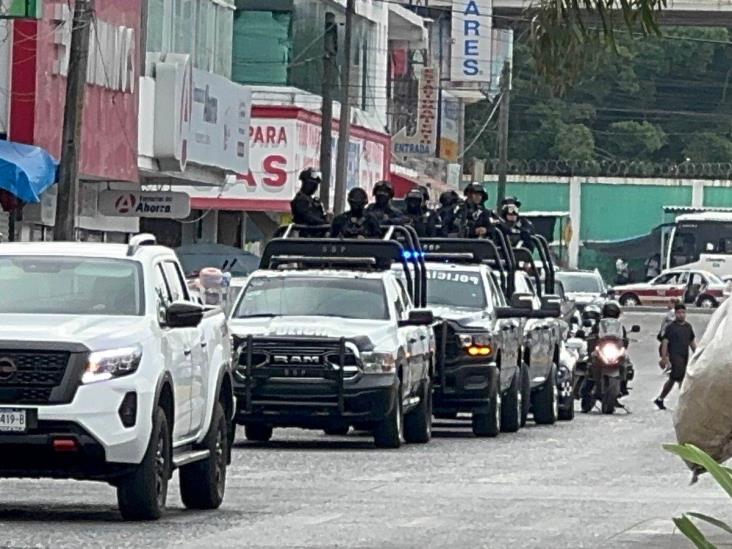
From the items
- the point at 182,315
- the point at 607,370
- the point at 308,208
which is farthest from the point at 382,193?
the point at 182,315

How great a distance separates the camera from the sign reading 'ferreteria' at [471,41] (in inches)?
3014

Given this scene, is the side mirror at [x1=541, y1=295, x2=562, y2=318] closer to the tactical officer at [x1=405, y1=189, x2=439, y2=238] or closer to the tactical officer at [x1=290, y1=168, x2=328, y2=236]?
the tactical officer at [x1=405, y1=189, x2=439, y2=238]

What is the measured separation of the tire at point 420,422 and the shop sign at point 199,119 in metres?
16.8

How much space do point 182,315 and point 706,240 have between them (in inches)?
2899

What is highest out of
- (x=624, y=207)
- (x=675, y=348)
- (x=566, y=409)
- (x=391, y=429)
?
(x=624, y=207)

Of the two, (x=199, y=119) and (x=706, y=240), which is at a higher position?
(x=199, y=119)

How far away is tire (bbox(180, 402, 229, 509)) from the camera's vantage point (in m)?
15.9

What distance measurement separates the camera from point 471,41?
7681cm

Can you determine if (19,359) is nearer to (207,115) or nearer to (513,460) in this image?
(513,460)

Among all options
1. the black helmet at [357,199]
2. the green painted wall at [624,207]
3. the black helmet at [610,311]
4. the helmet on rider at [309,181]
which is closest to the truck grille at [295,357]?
the helmet on rider at [309,181]

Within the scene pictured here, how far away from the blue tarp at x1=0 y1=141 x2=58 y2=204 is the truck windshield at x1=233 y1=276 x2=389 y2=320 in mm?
6800

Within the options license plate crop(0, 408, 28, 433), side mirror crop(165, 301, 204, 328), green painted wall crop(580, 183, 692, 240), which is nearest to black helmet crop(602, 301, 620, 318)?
side mirror crop(165, 301, 204, 328)

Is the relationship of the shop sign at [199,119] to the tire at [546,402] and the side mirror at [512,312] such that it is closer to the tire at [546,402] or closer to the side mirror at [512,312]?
the tire at [546,402]

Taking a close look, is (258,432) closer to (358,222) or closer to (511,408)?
(358,222)
